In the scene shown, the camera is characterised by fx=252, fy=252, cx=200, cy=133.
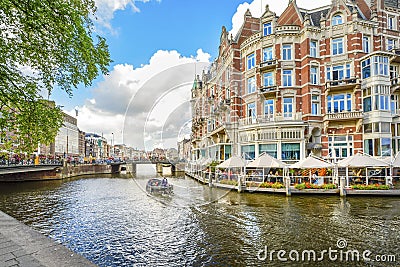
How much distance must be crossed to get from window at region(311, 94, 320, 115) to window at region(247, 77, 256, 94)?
748cm

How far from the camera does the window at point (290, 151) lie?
98.0 feet

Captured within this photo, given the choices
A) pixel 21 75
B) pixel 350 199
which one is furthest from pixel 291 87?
pixel 21 75

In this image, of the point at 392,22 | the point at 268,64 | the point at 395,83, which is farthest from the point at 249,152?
the point at 392,22

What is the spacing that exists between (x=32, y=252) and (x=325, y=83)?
3214 centimetres

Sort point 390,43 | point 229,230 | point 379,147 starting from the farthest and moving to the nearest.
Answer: point 390,43 < point 379,147 < point 229,230

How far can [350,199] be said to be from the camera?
69.2ft

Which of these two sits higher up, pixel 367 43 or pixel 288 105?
pixel 367 43

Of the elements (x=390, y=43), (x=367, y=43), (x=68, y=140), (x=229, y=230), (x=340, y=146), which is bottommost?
(x=229, y=230)

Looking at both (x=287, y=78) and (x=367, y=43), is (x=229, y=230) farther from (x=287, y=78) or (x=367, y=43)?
(x=367, y=43)

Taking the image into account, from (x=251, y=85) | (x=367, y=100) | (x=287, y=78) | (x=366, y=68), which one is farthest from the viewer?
(x=251, y=85)

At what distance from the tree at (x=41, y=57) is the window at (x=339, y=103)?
29161mm

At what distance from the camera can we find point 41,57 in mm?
8164

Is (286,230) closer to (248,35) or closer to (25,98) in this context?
(25,98)

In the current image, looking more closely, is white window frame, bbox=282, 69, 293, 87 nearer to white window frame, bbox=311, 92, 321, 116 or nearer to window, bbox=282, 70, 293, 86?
window, bbox=282, 70, 293, 86
